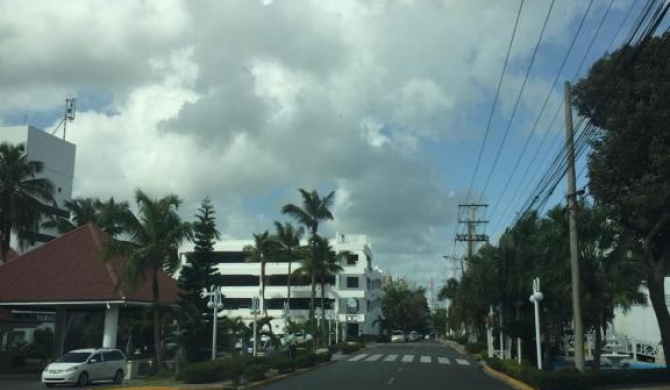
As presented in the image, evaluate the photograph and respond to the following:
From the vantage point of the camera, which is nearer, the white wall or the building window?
the white wall

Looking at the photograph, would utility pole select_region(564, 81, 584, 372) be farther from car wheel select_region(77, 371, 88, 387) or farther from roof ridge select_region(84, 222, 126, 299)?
roof ridge select_region(84, 222, 126, 299)

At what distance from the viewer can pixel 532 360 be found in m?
34.5

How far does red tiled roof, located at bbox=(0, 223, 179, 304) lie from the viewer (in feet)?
112

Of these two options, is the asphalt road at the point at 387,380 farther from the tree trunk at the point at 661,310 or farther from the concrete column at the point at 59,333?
the concrete column at the point at 59,333

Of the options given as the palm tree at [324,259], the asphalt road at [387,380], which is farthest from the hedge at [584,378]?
the palm tree at [324,259]

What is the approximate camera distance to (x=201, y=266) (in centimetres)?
3656

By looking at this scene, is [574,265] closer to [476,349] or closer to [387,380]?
[387,380]

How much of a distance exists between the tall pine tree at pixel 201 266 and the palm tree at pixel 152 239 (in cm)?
338

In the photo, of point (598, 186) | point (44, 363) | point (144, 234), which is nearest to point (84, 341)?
point (44, 363)

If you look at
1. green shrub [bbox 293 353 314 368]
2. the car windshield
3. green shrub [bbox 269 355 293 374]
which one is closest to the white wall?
green shrub [bbox 293 353 314 368]

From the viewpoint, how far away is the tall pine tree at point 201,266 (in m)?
36.2

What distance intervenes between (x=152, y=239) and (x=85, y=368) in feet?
21.7

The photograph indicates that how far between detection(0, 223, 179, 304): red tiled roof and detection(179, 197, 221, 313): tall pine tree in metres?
1.90

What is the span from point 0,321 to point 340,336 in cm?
5150
